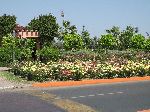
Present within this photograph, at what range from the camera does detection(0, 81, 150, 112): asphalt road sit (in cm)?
1300

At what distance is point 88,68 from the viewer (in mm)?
24172

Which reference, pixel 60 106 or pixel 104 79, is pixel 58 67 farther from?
pixel 60 106

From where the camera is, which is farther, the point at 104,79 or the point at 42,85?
the point at 104,79

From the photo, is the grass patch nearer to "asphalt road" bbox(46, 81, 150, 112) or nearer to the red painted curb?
the red painted curb

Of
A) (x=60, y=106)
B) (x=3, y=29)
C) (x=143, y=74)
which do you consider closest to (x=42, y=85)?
(x=60, y=106)

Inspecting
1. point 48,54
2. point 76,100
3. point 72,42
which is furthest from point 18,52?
point 72,42

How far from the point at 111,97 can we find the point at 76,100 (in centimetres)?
213

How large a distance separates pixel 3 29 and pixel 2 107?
146 feet

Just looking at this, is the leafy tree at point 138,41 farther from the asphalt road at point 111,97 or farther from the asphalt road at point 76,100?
the asphalt road at point 76,100

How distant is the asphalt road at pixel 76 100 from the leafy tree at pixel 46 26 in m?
39.8

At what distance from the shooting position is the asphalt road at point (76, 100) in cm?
1300

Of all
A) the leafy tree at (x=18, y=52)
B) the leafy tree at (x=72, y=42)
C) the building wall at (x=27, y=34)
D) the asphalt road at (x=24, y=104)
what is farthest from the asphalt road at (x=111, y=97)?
the leafy tree at (x=72, y=42)

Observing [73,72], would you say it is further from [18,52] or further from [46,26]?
[46,26]

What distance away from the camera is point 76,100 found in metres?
15.0
